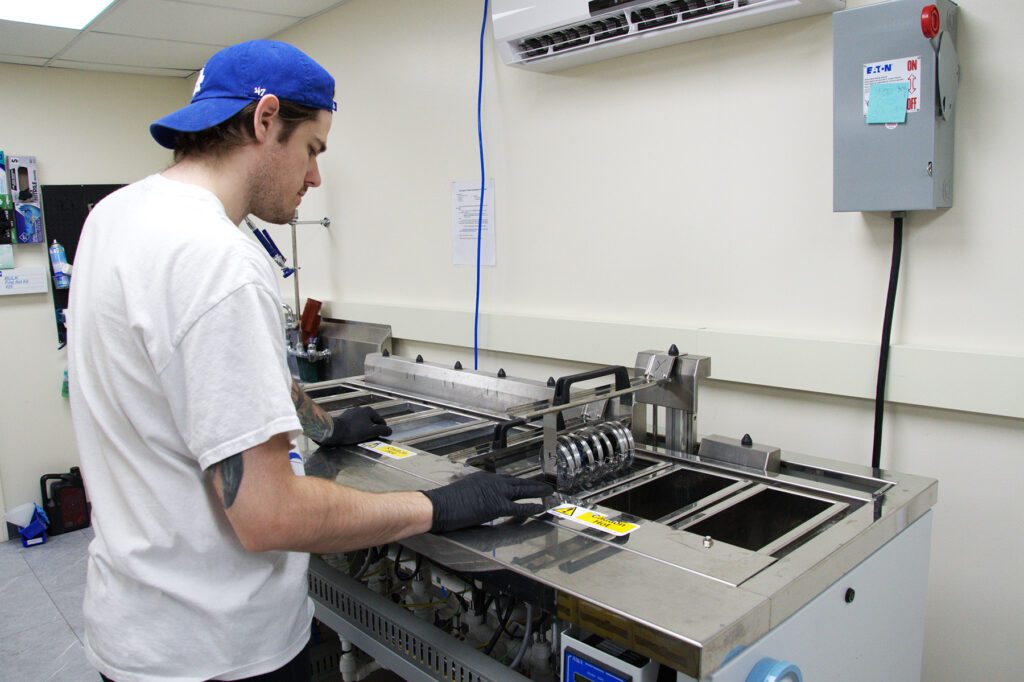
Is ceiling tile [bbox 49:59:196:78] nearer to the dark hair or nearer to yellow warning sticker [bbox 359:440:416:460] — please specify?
yellow warning sticker [bbox 359:440:416:460]

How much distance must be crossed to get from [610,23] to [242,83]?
114cm

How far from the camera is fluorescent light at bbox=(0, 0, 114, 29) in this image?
270 centimetres

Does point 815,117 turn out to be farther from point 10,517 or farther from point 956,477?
point 10,517

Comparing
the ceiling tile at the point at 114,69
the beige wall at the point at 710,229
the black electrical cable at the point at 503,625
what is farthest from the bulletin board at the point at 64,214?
the black electrical cable at the point at 503,625

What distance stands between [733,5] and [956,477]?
111 cm

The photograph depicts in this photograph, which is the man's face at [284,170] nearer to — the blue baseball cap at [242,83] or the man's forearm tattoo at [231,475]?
the blue baseball cap at [242,83]

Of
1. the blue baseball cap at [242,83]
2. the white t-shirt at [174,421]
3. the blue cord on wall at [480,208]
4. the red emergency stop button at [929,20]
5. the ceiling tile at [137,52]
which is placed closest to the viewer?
the white t-shirt at [174,421]

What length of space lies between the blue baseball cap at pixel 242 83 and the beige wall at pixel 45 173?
135 inches

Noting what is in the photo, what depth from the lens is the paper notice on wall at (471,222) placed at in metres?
2.47

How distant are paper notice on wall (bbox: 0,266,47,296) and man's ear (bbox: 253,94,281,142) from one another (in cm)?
347

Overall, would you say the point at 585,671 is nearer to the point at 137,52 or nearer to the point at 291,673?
the point at 291,673

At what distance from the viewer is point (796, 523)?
130 cm

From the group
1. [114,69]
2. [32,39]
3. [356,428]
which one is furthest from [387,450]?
[114,69]

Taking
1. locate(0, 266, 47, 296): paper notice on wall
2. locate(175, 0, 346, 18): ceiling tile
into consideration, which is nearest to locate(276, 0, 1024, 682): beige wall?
locate(175, 0, 346, 18): ceiling tile
